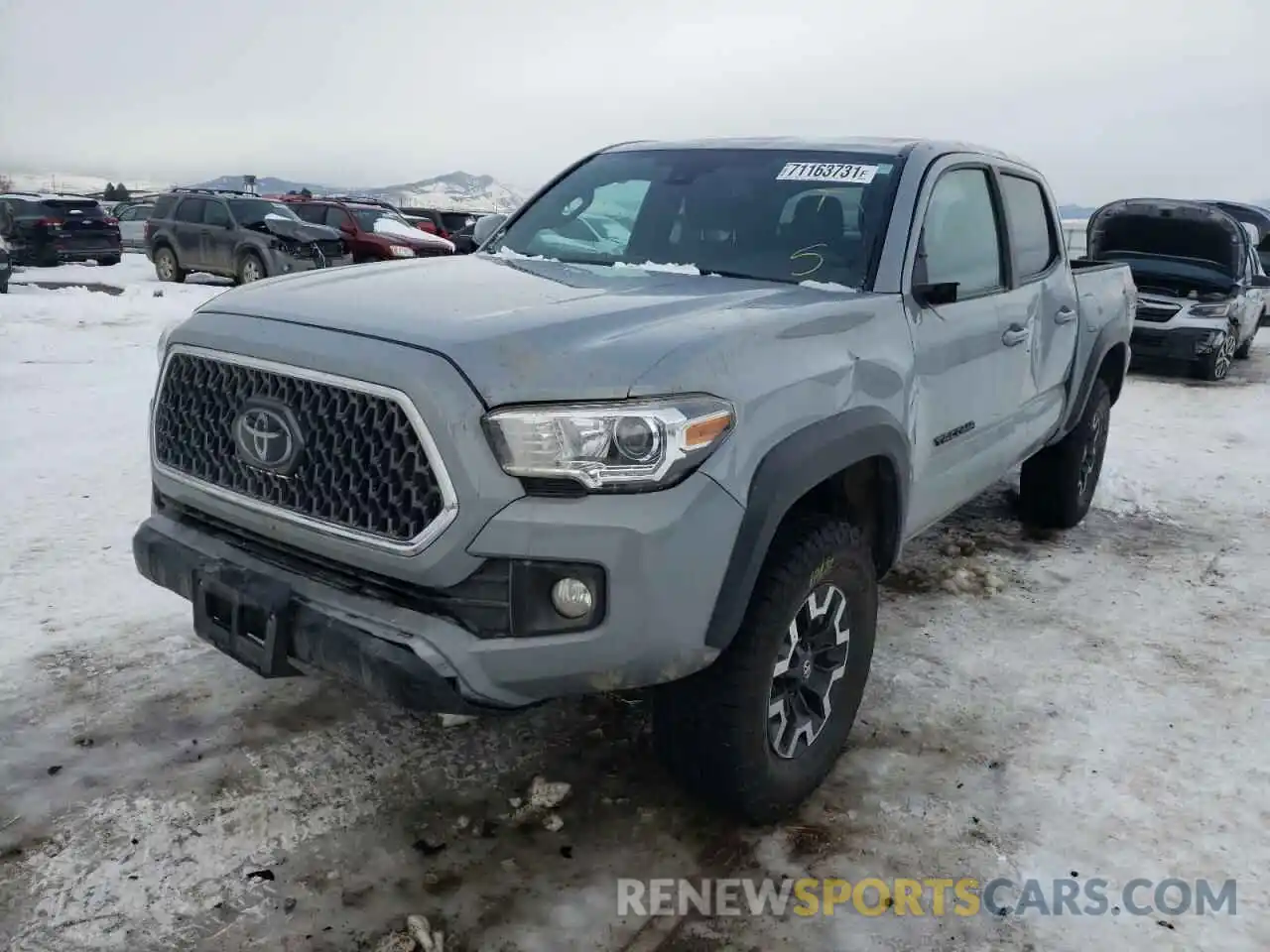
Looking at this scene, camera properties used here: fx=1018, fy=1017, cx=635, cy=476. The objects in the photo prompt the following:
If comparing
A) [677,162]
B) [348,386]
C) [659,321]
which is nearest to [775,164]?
[677,162]

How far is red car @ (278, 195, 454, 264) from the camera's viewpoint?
17.5 m

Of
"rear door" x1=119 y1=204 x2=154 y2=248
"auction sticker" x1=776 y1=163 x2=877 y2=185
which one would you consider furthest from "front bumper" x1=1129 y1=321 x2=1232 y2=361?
"rear door" x1=119 y1=204 x2=154 y2=248

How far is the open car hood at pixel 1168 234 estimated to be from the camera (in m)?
11.8

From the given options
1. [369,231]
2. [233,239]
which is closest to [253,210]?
[233,239]

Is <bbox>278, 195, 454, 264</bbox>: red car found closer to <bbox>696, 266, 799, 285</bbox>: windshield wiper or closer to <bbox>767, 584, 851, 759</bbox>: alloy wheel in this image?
<bbox>696, 266, 799, 285</bbox>: windshield wiper

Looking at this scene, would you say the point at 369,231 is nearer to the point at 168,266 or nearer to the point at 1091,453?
the point at 168,266

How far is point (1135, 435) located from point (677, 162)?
5.92 metres

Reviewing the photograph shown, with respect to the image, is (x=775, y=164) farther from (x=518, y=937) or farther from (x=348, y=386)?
(x=518, y=937)

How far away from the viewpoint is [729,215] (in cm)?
371

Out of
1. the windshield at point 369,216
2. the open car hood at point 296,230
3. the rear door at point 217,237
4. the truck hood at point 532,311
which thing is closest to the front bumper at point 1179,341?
the truck hood at point 532,311

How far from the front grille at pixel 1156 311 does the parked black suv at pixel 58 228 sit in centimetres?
1839

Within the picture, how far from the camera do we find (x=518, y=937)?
2.44 metres

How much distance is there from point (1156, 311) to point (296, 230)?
40.5 feet

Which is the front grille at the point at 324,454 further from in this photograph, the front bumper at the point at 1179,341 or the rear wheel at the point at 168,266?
the rear wheel at the point at 168,266
